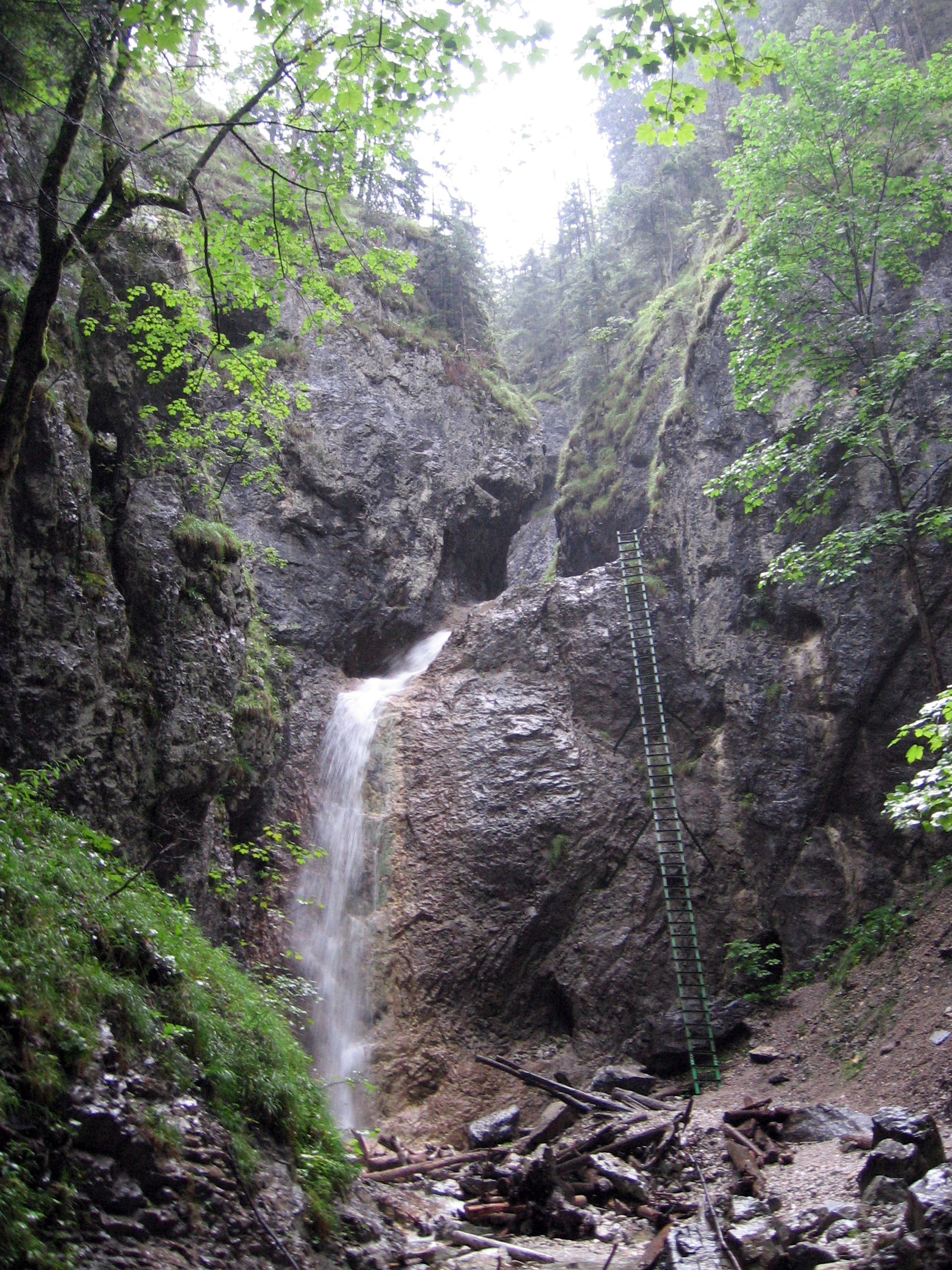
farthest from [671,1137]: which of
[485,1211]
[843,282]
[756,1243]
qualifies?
[843,282]

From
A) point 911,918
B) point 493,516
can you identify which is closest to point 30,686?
point 911,918

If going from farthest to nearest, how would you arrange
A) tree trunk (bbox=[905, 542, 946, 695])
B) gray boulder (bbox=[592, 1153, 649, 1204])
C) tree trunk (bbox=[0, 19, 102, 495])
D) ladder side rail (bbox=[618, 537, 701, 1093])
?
ladder side rail (bbox=[618, 537, 701, 1093])
tree trunk (bbox=[905, 542, 946, 695])
gray boulder (bbox=[592, 1153, 649, 1204])
tree trunk (bbox=[0, 19, 102, 495])

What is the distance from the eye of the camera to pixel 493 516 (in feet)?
80.5

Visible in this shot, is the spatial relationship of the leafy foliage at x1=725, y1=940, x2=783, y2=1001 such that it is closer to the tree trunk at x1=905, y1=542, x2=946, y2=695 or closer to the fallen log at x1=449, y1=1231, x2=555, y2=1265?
the tree trunk at x1=905, y1=542, x2=946, y2=695

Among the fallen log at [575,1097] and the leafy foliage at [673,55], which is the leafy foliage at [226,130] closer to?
the leafy foliage at [673,55]

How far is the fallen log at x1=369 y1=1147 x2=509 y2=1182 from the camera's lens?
955 centimetres

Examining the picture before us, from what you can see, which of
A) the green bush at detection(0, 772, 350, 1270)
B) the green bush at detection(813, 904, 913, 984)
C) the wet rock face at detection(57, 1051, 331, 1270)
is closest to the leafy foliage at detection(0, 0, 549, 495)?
the green bush at detection(0, 772, 350, 1270)

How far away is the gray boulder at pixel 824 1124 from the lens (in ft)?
29.5

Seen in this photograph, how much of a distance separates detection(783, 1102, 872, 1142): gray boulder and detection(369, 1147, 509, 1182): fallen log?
3.47 metres

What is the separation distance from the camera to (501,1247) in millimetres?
7328

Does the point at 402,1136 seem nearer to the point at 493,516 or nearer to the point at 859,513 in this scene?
the point at 859,513

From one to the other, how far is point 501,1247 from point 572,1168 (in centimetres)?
207

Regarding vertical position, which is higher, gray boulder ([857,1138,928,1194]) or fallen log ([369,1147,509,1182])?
gray boulder ([857,1138,928,1194])

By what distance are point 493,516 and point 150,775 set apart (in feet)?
51.1
